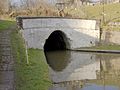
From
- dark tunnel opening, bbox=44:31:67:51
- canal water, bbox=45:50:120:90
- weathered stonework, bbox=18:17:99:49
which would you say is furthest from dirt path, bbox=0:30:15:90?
dark tunnel opening, bbox=44:31:67:51

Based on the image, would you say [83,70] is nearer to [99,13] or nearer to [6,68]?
[6,68]

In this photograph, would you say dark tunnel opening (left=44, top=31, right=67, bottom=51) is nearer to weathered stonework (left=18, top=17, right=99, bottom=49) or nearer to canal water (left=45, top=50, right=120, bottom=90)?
weathered stonework (left=18, top=17, right=99, bottom=49)

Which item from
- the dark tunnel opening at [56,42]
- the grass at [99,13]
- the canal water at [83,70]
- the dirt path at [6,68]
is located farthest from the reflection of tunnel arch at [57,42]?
the dirt path at [6,68]

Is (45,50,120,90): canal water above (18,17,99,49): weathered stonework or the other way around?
the other way around

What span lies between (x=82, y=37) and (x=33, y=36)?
25.3 ft

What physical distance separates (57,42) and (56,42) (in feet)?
1.03

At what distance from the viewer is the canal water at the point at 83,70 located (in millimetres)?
22781

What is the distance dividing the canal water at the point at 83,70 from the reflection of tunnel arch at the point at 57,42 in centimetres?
191

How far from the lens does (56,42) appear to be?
4694 cm

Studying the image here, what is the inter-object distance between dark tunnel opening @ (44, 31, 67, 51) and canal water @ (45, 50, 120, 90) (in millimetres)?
2184

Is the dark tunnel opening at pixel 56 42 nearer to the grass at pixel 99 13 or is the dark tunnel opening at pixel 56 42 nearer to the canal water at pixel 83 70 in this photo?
the canal water at pixel 83 70

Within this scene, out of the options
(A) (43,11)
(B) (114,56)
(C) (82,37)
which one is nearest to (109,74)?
(B) (114,56)

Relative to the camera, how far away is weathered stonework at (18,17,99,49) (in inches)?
1502

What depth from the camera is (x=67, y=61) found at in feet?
114
